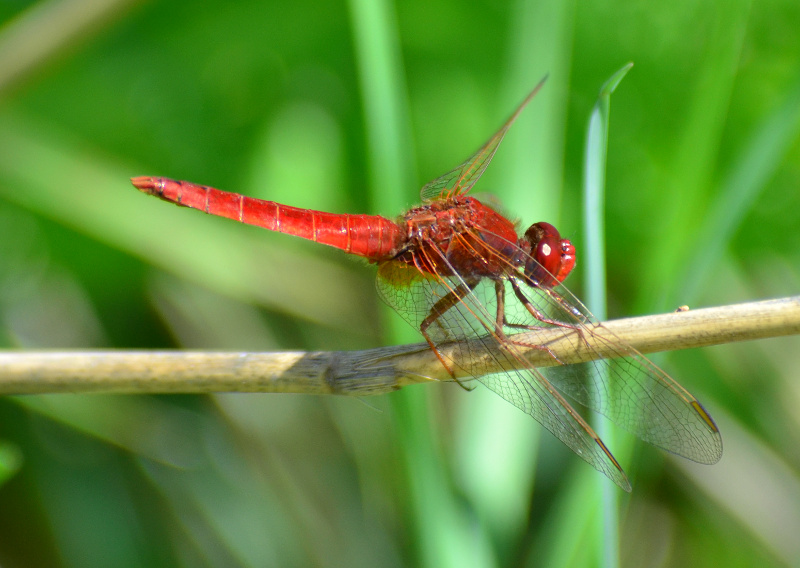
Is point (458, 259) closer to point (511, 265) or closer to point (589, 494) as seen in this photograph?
point (511, 265)

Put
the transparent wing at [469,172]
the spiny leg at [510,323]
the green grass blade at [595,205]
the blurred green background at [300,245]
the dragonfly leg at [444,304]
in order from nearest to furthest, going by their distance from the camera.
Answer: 1. the green grass blade at [595,205]
2. the spiny leg at [510,323]
3. the dragonfly leg at [444,304]
4. the transparent wing at [469,172]
5. the blurred green background at [300,245]

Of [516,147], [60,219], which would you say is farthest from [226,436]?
[516,147]

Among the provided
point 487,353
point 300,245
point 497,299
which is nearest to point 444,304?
point 497,299

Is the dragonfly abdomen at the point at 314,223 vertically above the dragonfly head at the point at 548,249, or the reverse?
the dragonfly abdomen at the point at 314,223

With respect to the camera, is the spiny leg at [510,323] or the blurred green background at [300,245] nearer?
the spiny leg at [510,323]

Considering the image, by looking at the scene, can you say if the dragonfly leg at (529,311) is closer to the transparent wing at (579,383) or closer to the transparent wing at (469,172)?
the transparent wing at (579,383)

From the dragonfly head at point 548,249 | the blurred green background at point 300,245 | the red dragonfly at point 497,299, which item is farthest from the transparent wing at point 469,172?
the dragonfly head at point 548,249
